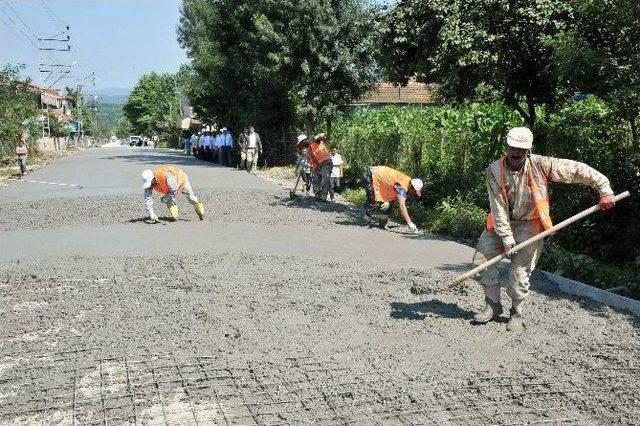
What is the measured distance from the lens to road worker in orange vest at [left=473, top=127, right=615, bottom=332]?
5.09 metres

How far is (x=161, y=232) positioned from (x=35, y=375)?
593 centimetres

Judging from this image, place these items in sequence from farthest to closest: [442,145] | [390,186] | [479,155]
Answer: [442,145], [479,155], [390,186]

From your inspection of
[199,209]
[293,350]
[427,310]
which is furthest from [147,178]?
[293,350]

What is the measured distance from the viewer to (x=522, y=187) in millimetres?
5191

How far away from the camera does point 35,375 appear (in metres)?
4.34

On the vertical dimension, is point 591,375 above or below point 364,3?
below

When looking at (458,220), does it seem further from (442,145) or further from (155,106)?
(155,106)

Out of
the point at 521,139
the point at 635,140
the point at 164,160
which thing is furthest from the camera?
the point at 164,160

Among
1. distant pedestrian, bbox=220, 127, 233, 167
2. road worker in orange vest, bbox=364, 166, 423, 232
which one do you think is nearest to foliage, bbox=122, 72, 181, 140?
distant pedestrian, bbox=220, 127, 233, 167

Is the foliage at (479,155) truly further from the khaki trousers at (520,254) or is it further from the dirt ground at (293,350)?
the khaki trousers at (520,254)

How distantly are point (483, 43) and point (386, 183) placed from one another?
8.45 ft

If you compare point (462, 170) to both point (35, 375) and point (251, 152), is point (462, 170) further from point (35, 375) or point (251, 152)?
point (251, 152)

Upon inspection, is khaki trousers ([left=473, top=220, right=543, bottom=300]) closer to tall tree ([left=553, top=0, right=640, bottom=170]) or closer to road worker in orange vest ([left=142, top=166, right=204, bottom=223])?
tall tree ([left=553, top=0, right=640, bottom=170])

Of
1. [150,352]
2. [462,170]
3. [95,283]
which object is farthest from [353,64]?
[150,352]
